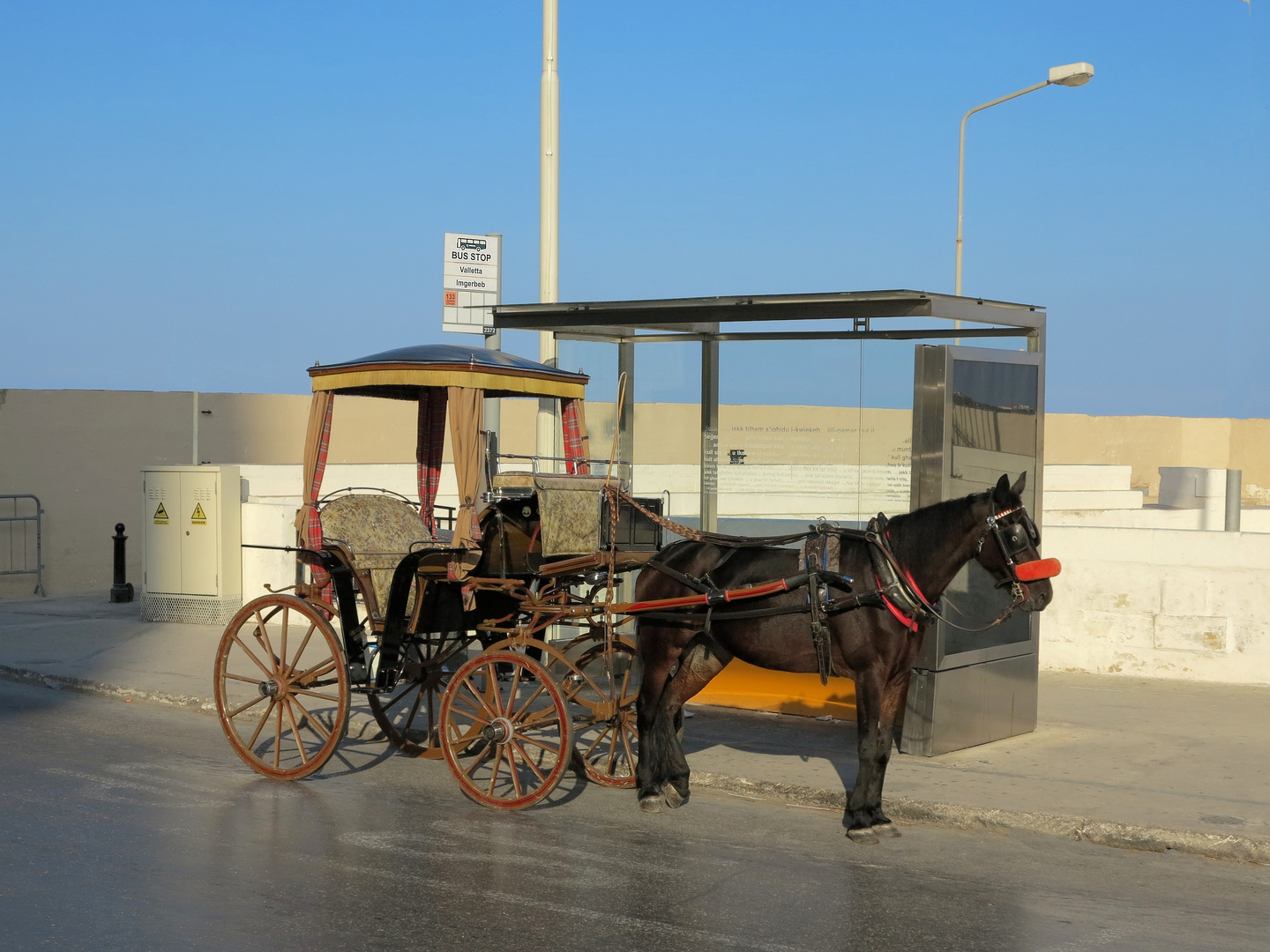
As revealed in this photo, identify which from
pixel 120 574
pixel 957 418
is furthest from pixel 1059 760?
pixel 120 574

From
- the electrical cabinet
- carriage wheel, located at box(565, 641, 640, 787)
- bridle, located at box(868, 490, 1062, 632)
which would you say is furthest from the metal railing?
bridle, located at box(868, 490, 1062, 632)

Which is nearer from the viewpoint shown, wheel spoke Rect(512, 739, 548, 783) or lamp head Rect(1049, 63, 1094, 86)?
wheel spoke Rect(512, 739, 548, 783)

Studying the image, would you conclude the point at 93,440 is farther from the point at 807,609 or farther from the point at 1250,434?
the point at 1250,434

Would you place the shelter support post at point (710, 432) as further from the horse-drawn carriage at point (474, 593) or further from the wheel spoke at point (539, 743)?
the wheel spoke at point (539, 743)

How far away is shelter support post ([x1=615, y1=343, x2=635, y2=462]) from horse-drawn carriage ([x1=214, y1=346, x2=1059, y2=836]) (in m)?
2.16

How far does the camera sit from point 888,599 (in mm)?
7000

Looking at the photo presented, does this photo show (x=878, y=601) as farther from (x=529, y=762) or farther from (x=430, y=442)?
(x=430, y=442)

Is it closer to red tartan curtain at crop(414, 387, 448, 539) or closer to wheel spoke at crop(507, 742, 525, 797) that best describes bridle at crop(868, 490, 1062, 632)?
wheel spoke at crop(507, 742, 525, 797)

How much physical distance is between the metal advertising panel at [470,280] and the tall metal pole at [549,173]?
0.43 m

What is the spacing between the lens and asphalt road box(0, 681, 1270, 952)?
5457mm

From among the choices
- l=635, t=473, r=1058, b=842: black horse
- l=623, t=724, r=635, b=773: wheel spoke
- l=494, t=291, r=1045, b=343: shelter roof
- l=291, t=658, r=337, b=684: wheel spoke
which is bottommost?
l=623, t=724, r=635, b=773: wheel spoke

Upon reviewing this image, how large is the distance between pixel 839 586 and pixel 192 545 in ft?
34.5

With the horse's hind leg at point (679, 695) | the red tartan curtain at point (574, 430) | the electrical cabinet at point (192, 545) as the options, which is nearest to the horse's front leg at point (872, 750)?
the horse's hind leg at point (679, 695)

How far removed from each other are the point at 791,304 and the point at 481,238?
431cm
